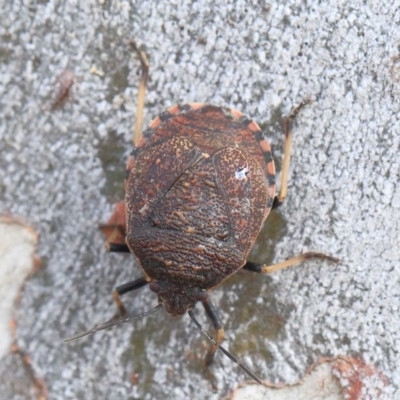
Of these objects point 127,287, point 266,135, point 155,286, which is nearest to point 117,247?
point 127,287

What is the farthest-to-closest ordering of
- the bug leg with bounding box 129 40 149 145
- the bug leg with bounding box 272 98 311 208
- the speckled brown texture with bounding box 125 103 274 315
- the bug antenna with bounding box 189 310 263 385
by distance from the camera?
the bug leg with bounding box 129 40 149 145
the bug leg with bounding box 272 98 311 208
the bug antenna with bounding box 189 310 263 385
the speckled brown texture with bounding box 125 103 274 315

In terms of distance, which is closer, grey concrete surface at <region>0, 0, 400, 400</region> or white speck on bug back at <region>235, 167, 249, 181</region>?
white speck on bug back at <region>235, 167, 249, 181</region>

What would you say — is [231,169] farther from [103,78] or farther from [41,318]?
[41,318]

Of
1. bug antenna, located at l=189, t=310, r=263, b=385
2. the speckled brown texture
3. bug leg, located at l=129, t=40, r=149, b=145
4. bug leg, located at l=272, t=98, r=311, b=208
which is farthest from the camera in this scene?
bug leg, located at l=129, t=40, r=149, b=145

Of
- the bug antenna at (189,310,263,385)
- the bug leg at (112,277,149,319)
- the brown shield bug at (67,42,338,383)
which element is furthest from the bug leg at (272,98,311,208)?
the bug leg at (112,277,149,319)

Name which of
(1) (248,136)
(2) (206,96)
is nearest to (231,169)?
(1) (248,136)

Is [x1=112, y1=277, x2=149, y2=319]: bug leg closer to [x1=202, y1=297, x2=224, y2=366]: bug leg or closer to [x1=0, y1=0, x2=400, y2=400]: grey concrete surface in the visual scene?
[x1=0, y1=0, x2=400, y2=400]: grey concrete surface

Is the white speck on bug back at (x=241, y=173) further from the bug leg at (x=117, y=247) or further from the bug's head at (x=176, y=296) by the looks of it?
the bug leg at (x=117, y=247)

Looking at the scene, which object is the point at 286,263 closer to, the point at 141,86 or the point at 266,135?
the point at 266,135

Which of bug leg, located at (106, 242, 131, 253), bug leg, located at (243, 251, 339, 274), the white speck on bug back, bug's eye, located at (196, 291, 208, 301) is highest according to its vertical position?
the white speck on bug back

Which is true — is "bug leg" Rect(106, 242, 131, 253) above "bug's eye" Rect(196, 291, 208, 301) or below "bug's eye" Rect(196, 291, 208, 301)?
below
